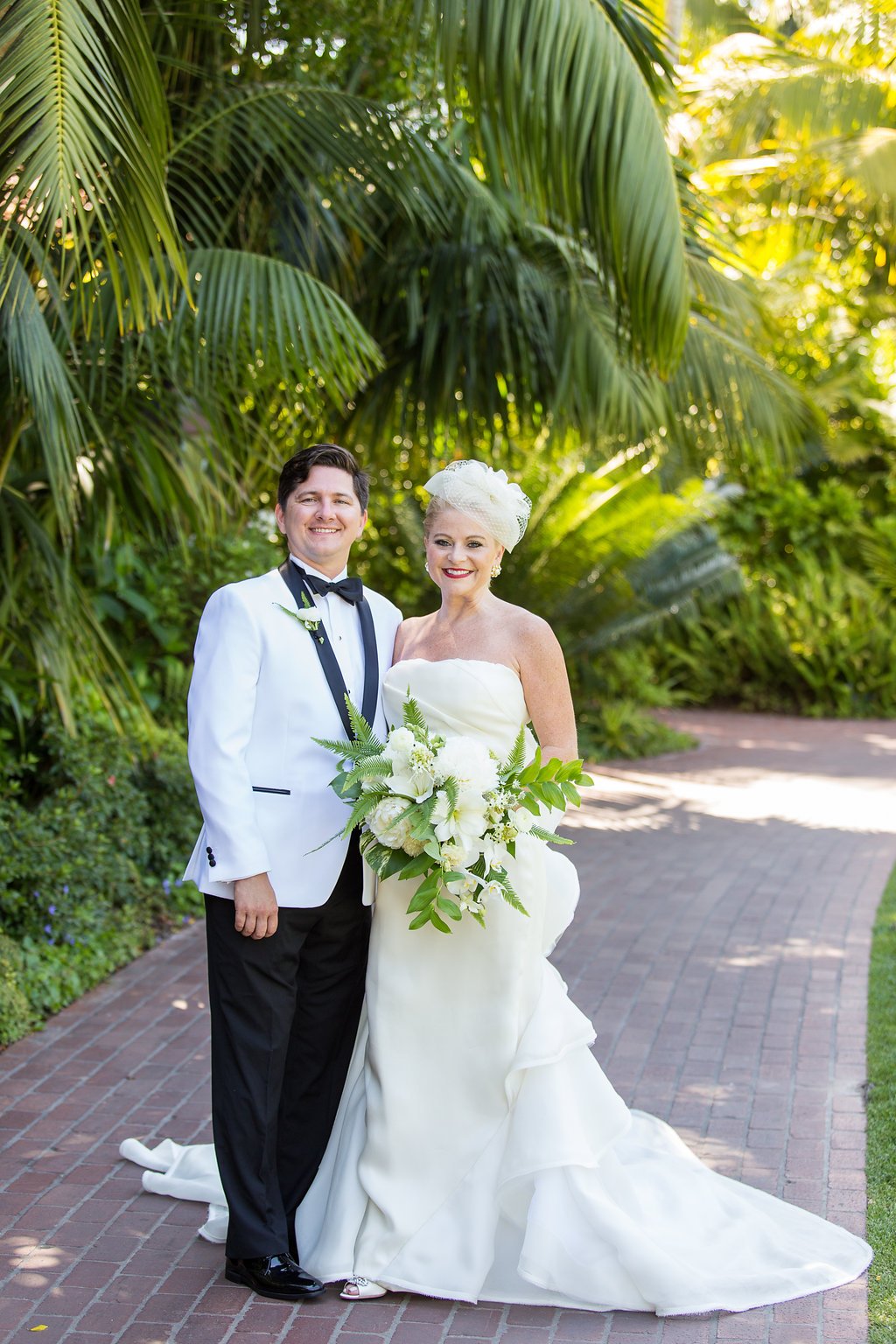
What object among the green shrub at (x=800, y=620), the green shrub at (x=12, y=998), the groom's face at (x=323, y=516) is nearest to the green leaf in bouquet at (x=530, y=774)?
the groom's face at (x=323, y=516)

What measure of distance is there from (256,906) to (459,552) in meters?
1.02

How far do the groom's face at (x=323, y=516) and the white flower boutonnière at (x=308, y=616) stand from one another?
113mm

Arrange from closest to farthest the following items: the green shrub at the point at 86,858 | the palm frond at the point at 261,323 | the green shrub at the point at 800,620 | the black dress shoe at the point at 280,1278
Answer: the black dress shoe at the point at 280,1278
the palm frond at the point at 261,323
the green shrub at the point at 86,858
the green shrub at the point at 800,620

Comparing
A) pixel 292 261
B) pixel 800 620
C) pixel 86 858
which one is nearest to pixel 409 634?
pixel 86 858

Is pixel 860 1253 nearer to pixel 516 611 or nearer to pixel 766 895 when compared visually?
pixel 516 611

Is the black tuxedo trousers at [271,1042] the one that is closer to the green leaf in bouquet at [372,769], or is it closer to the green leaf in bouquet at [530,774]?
the green leaf in bouquet at [372,769]

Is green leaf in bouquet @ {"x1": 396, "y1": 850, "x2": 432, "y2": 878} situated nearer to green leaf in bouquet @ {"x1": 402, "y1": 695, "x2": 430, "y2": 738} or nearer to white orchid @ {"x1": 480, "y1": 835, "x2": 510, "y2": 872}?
white orchid @ {"x1": 480, "y1": 835, "x2": 510, "y2": 872}

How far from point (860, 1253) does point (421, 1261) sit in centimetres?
116

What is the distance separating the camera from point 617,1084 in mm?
4844

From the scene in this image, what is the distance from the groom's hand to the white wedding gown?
33 cm

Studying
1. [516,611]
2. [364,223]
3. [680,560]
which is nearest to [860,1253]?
[516,611]

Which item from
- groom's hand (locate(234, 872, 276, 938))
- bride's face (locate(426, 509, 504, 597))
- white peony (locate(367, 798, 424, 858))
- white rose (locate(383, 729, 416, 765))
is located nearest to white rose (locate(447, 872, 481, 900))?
white peony (locate(367, 798, 424, 858))

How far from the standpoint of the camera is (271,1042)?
134 inches

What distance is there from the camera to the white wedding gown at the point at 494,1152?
11.0 feet
